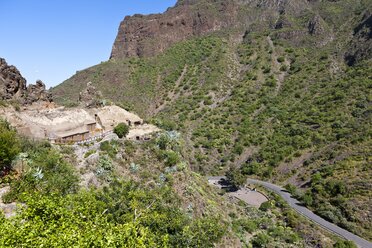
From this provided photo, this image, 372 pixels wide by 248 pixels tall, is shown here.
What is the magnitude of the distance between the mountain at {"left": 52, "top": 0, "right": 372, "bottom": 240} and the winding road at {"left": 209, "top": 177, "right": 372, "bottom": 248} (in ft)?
3.69

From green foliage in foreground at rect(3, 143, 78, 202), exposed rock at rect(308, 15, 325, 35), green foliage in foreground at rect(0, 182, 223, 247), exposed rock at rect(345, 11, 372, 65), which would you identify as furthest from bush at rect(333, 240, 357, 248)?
exposed rock at rect(308, 15, 325, 35)

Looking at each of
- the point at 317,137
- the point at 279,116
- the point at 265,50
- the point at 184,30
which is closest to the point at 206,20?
the point at 184,30

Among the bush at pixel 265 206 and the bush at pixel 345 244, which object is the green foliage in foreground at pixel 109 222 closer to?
the bush at pixel 345 244

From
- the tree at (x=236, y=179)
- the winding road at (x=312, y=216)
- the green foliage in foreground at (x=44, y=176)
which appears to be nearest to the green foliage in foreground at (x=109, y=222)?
the green foliage in foreground at (x=44, y=176)

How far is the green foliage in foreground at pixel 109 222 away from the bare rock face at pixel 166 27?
8346cm

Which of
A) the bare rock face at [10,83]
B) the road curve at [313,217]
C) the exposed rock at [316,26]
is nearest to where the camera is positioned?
the bare rock face at [10,83]

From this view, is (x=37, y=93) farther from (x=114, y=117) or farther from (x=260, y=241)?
(x=260, y=241)

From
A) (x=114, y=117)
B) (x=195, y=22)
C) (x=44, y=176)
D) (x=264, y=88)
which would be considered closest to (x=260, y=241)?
(x=114, y=117)

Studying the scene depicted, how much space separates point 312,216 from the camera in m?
43.0

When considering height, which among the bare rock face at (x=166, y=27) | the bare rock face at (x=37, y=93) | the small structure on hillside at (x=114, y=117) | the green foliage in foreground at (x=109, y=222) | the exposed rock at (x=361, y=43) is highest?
the bare rock face at (x=166, y=27)

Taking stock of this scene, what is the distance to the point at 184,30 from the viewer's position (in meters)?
108

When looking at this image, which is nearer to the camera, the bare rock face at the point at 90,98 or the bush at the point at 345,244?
the bush at the point at 345,244

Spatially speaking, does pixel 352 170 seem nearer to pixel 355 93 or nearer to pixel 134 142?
pixel 355 93

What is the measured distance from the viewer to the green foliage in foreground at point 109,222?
11.0 m
